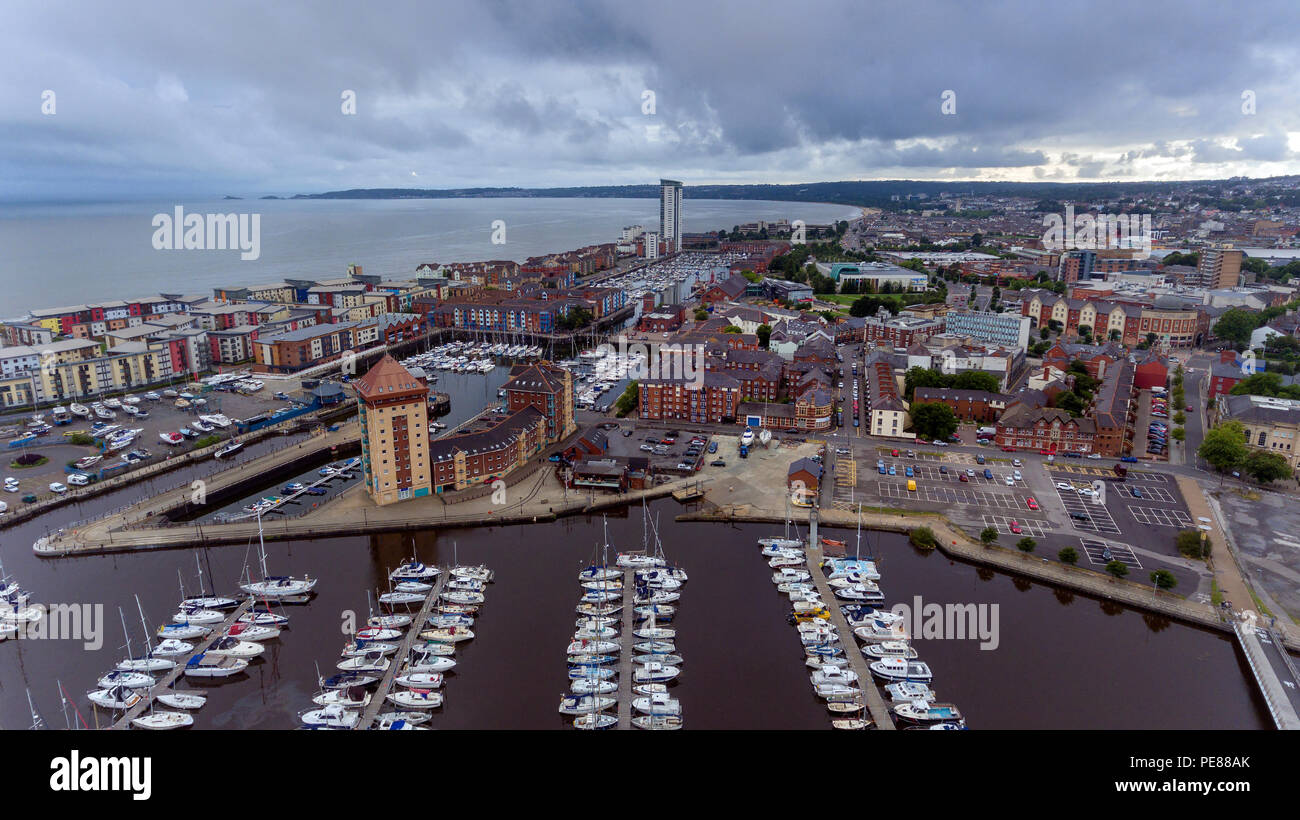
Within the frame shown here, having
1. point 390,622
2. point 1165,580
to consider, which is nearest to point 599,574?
point 390,622

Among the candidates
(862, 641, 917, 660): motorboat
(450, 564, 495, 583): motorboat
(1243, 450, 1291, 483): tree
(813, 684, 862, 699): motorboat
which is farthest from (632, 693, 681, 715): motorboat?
(1243, 450, 1291, 483): tree

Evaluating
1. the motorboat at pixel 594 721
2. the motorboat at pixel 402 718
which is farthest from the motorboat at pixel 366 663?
the motorboat at pixel 594 721

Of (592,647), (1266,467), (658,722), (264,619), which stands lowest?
(658,722)

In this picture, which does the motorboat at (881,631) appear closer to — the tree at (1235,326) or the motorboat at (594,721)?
the motorboat at (594,721)

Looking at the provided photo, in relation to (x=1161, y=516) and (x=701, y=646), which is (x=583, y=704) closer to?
(x=701, y=646)

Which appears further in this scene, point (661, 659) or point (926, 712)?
point (661, 659)

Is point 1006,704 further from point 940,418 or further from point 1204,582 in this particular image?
point 940,418
